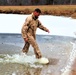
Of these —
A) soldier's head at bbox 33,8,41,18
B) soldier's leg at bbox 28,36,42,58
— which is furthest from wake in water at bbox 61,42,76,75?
soldier's head at bbox 33,8,41,18

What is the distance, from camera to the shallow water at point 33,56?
10109mm

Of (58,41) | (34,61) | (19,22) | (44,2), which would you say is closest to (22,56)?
(34,61)

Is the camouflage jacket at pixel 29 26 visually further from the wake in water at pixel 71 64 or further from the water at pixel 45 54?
the wake in water at pixel 71 64

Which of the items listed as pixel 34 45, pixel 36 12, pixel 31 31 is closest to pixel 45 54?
pixel 34 45

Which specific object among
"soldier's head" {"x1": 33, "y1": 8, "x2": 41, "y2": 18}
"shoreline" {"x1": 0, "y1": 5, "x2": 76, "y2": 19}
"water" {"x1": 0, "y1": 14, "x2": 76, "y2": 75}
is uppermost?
"soldier's head" {"x1": 33, "y1": 8, "x2": 41, "y2": 18}

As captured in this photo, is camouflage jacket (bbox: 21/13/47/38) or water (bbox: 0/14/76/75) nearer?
water (bbox: 0/14/76/75)

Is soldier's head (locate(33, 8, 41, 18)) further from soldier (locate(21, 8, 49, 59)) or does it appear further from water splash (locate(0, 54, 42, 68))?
water splash (locate(0, 54, 42, 68))

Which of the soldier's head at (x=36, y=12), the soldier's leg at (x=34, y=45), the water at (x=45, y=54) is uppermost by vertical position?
the soldier's head at (x=36, y=12)

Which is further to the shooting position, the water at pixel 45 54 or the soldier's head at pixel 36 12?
the soldier's head at pixel 36 12

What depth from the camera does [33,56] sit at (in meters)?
11.8

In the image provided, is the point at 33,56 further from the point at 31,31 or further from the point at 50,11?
the point at 50,11

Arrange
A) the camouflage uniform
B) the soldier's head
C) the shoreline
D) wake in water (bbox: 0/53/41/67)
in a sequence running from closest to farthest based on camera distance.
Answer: the soldier's head < the camouflage uniform < wake in water (bbox: 0/53/41/67) < the shoreline

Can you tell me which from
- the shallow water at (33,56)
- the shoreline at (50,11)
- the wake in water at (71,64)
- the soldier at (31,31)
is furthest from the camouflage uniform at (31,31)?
the shoreline at (50,11)

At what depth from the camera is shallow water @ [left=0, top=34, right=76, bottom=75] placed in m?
10.1
